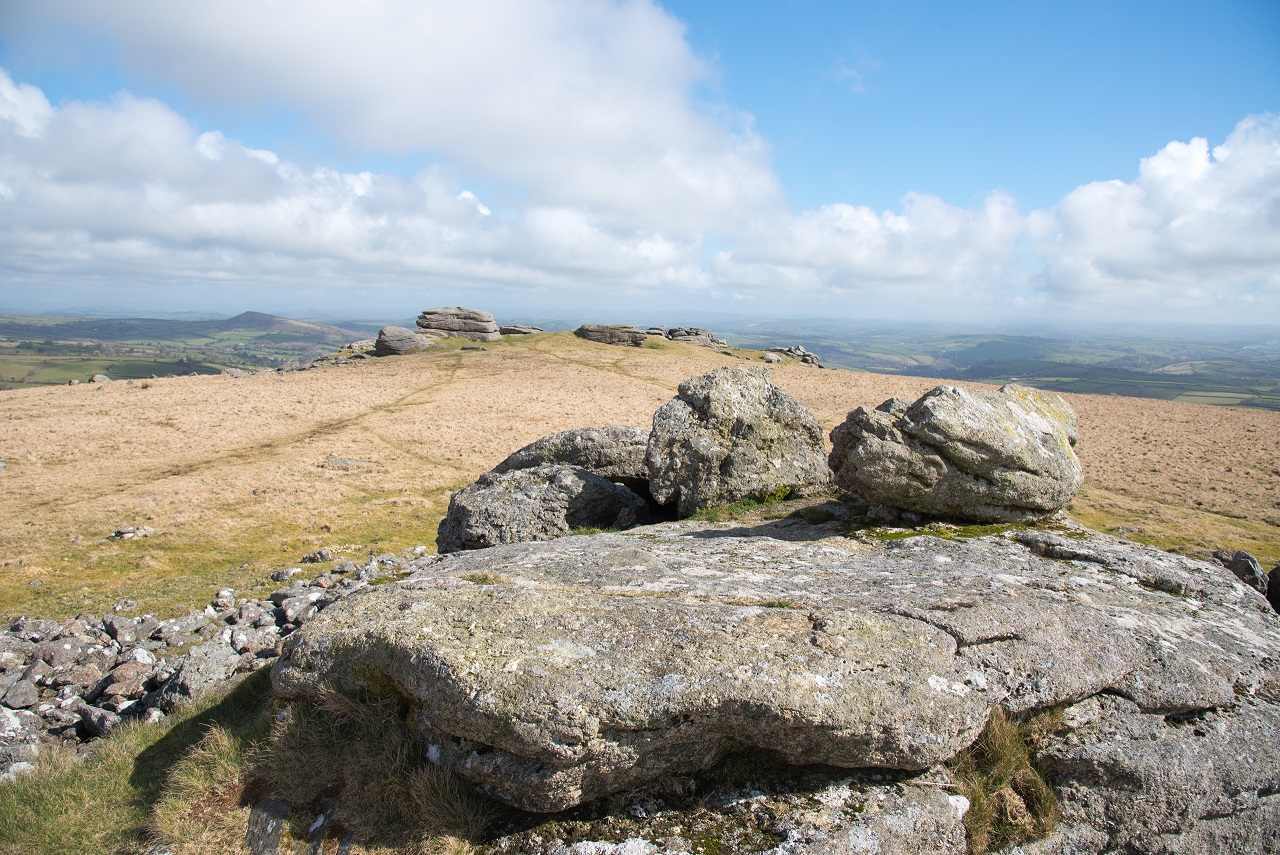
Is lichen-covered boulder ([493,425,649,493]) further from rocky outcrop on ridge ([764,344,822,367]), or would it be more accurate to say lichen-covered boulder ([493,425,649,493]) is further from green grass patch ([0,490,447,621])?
rocky outcrop on ridge ([764,344,822,367])

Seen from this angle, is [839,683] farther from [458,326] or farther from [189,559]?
[458,326]

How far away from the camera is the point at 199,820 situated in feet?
23.3

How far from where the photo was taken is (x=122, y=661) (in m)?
13.5

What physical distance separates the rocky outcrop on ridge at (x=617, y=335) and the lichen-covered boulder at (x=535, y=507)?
259 feet

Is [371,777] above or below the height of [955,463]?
below

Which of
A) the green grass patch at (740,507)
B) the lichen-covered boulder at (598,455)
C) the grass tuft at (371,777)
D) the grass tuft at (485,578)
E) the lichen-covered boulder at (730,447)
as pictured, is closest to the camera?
the grass tuft at (371,777)

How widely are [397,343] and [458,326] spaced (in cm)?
1369

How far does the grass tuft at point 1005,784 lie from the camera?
620 centimetres

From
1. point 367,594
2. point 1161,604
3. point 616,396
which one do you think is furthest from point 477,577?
point 616,396

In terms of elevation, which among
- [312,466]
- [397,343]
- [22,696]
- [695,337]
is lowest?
[22,696]

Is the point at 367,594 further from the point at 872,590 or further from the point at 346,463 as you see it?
the point at 346,463

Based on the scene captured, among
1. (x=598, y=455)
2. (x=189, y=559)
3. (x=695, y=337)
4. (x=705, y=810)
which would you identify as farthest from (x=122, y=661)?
(x=695, y=337)

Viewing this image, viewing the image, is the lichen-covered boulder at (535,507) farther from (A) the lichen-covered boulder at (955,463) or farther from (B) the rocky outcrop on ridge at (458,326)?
(B) the rocky outcrop on ridge at (458,326)

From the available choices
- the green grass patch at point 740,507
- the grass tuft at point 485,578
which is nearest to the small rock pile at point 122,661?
the grass tuft at point 485,578
